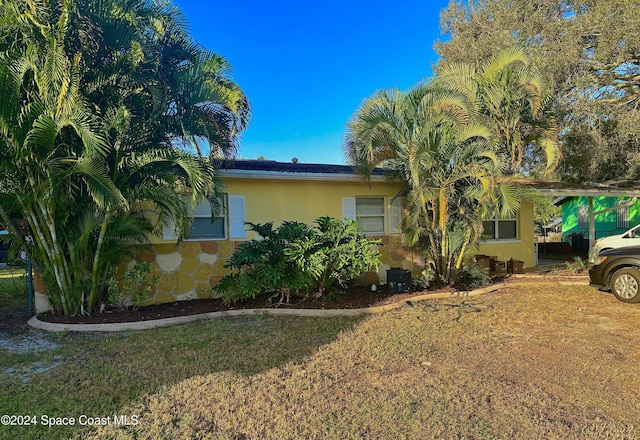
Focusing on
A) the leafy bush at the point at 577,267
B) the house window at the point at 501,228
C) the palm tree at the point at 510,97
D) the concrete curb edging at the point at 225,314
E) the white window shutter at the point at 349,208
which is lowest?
the concrete curb edging at the point at 225,314

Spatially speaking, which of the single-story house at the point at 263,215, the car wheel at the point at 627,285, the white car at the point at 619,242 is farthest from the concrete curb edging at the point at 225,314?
the white car at the point at 619,242

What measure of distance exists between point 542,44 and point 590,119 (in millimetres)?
3074

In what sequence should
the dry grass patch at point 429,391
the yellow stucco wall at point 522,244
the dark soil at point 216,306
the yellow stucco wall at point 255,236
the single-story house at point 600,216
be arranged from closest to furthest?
the dry grass patch at point 429,391 → the dark soil at point 216,306 → the yellow stucco wall at point 255,236 → the yellow stucco wall at point 522,244 → the single-story house at point 600,216

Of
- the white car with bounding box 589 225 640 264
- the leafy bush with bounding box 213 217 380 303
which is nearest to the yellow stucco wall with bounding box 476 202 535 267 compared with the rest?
the white car with bounding box 589 225 640 264

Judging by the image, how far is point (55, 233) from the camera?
608 cm

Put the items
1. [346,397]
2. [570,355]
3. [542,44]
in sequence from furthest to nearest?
1. [542,44]
2. [570,355]
3. [346,397]

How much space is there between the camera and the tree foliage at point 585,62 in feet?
39.4

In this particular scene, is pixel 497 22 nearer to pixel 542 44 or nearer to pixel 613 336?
pixel 542 44

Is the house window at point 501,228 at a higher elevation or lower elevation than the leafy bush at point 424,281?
higher

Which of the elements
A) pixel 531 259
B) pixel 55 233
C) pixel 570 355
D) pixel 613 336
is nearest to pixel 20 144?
pixel 55 233

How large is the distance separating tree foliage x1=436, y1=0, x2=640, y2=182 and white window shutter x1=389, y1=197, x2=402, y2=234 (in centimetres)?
669

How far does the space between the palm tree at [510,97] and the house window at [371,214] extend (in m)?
3.14

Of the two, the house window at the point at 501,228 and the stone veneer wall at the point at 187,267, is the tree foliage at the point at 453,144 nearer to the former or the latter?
the house window at the point at 501,228

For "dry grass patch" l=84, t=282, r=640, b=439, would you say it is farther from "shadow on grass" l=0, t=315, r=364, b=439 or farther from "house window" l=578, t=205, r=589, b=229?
"house window" l=578, t=205, r=589, b=229
